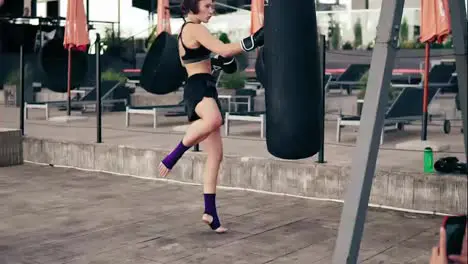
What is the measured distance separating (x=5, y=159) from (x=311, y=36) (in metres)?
6.66

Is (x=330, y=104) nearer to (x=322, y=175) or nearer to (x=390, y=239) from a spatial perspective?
(x=322, y=175)

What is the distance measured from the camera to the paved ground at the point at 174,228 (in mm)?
5141

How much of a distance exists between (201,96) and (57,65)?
552 inches

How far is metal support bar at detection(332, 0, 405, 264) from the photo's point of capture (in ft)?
12.4

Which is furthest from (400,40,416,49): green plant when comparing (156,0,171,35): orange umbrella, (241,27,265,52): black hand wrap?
(241,27,265,52): black hand wrap

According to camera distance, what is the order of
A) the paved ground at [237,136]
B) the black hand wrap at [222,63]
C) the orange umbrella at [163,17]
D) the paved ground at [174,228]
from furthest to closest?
1. the orange umbrella at [163,17]
2. the paved ground at [237,136]
3. the black hand wrap at [222,63]
4. the paved ground at [174,228]

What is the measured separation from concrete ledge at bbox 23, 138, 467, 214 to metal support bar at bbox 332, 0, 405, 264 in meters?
2.71

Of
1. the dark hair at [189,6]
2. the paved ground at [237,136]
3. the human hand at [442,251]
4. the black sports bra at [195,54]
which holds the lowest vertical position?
the paved ground at [237,136]

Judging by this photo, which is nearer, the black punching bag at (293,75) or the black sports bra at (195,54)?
the black punching bag at (293,75)

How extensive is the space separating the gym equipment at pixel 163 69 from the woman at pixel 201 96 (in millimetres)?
3652

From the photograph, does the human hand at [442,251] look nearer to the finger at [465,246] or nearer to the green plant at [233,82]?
the finger at [465,246]

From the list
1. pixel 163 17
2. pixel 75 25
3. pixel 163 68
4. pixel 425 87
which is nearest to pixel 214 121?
pixel 425 87

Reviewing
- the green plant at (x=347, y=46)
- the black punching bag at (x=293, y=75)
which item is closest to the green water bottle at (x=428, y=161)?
the black punching bag at (x=293, y=75)

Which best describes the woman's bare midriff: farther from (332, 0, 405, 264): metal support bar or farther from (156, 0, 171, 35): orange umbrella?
(156, 0, 171, 35): orange umbrella
